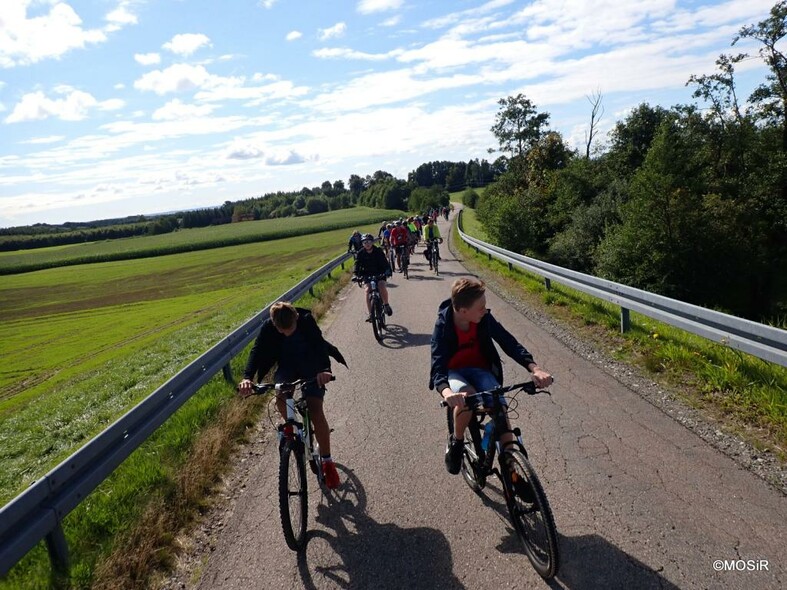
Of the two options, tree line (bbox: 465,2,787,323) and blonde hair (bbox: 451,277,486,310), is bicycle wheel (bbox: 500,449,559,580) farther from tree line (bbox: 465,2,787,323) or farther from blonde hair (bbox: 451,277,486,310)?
tree line (bbox: 465,2,787,323)

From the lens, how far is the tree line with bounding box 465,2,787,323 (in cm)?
2250

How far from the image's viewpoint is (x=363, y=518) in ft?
13.2

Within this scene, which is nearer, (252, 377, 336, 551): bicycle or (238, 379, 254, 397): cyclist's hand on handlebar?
(252, 377, 336, 551): bicycle

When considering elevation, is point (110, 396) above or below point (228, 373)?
below

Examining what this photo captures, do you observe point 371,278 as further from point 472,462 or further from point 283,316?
point 472,462

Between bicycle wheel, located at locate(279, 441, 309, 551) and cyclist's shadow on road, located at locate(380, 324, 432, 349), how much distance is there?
5139 mm

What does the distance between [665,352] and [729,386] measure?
113 cm

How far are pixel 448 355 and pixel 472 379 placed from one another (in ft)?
0.85

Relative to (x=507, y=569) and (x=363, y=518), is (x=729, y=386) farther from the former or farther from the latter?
(x=363, y=518)

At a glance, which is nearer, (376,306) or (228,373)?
(228,373)

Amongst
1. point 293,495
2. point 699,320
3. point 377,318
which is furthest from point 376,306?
point 293,495

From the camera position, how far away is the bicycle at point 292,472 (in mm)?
3664

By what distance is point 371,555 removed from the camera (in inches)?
140

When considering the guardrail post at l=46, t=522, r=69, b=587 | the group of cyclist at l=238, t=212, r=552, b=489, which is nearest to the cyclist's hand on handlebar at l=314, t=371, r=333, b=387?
the group of cyclist at l=238, t=212, r=552, b=489
